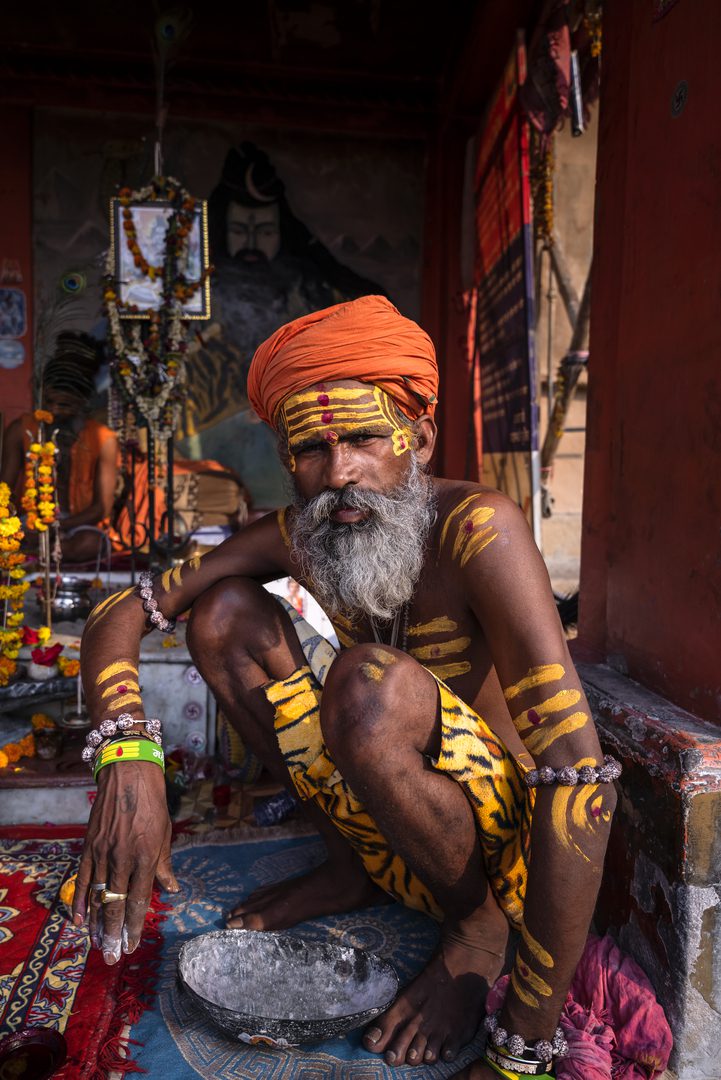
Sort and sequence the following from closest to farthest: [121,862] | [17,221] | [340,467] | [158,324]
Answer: [121,862]
[340,467]
[158,324]
[17,221]

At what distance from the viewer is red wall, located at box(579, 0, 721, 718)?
178cm

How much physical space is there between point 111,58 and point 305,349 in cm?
568

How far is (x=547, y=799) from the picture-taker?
1.50 m

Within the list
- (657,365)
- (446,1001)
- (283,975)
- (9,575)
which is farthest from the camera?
(9,575)

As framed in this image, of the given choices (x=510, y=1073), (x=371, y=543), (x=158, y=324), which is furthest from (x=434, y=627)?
(x=158, y=324)

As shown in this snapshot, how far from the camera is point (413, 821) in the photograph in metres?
1.62

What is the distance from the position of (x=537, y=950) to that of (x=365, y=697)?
0.59 m

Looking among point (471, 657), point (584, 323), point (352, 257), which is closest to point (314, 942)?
point (471, 657)

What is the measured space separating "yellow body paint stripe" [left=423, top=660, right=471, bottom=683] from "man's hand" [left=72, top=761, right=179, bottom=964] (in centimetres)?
74

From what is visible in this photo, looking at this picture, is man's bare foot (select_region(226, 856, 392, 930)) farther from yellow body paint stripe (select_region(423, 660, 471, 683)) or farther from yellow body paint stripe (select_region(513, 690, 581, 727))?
yellow body paint stripe (select_region(513, 690, 581, 727))

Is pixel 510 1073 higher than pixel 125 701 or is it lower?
lower

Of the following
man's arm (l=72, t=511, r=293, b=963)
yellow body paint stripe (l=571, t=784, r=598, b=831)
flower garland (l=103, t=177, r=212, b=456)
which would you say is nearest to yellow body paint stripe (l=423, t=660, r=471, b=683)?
yellow body paint stripe (l=571, t=784, r=598, b=831)

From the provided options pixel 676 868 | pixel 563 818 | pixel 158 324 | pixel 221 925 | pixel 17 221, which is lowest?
pixel 221 925

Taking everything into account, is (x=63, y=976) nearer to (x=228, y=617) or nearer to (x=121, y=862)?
(x=121, y=862)
